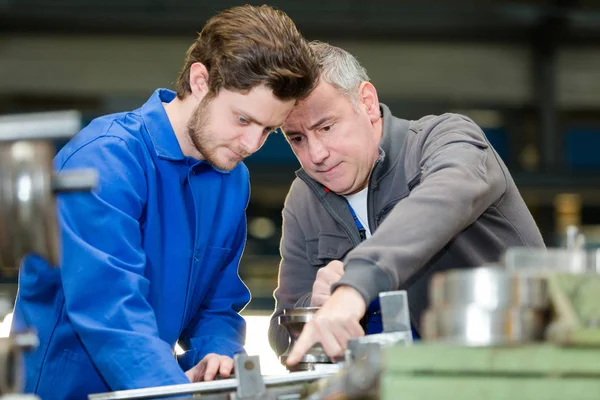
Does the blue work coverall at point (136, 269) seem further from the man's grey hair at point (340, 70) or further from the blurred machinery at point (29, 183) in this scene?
the blurred machinery at point (29, 183)

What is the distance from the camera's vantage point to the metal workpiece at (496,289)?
100 cm

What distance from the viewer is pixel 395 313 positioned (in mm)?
1315

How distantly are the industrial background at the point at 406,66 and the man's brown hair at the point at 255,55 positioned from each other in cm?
339

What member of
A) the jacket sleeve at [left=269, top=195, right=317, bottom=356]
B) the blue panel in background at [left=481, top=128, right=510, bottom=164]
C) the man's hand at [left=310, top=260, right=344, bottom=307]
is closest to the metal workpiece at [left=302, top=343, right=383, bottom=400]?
the man's hand at [left=310, top=260, right=344, bottom=307]

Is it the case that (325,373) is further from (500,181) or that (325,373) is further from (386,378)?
(500,181)

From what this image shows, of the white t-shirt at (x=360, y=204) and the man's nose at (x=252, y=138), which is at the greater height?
the man's nose at (x=252, y=138)

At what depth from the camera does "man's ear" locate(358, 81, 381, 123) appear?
88.6 inches

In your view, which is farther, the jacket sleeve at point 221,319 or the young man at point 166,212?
the jacket sleeve at point 221,319

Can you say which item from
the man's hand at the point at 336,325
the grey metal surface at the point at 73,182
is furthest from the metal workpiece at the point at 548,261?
the grey metal surface at the point at 73,182

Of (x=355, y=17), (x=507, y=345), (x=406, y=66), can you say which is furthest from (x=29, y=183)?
(x=406, y=66)

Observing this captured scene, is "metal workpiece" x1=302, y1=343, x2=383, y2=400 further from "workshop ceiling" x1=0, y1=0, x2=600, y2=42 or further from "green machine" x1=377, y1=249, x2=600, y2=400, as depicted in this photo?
"workshop ceiling" x1=0, y1=0, x2=600, y2=42

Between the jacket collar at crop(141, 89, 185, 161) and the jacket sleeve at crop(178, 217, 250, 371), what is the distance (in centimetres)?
31

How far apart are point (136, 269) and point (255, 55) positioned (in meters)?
0.51

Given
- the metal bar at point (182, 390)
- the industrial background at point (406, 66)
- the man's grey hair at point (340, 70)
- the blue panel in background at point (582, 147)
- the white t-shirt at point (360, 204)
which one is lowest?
the metal bar at point (182, 390)
